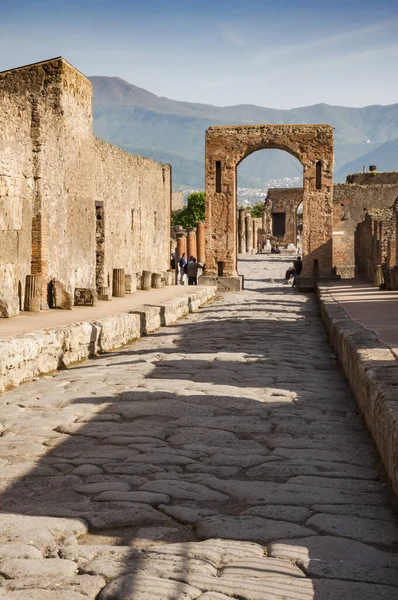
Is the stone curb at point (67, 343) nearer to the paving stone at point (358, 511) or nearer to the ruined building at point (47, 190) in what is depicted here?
the ruined building at point (47, 190)

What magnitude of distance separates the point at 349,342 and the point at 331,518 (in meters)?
3.97

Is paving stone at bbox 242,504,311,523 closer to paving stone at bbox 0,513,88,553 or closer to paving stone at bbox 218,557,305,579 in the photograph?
paving stone at bbox 218,557,305,579

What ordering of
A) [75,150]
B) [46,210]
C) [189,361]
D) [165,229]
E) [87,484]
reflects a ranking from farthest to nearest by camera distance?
[165,229]
[75,150]
[46,210]
[189,361]
[87,484]

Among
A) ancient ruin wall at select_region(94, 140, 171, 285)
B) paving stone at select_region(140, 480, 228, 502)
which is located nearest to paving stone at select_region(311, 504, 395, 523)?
paving stone at select_region(140, 480, 228, 502)

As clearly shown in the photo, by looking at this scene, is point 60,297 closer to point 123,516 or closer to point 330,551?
point 123,516

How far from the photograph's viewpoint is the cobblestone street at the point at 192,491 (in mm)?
2850

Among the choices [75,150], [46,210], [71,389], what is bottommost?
[71,389]

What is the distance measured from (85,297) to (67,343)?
441cm

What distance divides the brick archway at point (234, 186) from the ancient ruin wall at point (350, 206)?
514 inches

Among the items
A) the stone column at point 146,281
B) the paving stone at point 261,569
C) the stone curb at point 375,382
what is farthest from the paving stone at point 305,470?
the stone column at point 146,281

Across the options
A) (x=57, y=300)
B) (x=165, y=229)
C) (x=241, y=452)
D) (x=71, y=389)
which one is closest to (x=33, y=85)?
(x=57, y=300)

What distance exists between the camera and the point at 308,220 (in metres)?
25.7

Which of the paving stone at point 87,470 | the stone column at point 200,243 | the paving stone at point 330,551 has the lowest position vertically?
the paving stone at point 330,551

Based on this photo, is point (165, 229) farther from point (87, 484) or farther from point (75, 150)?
point (87, 484)
